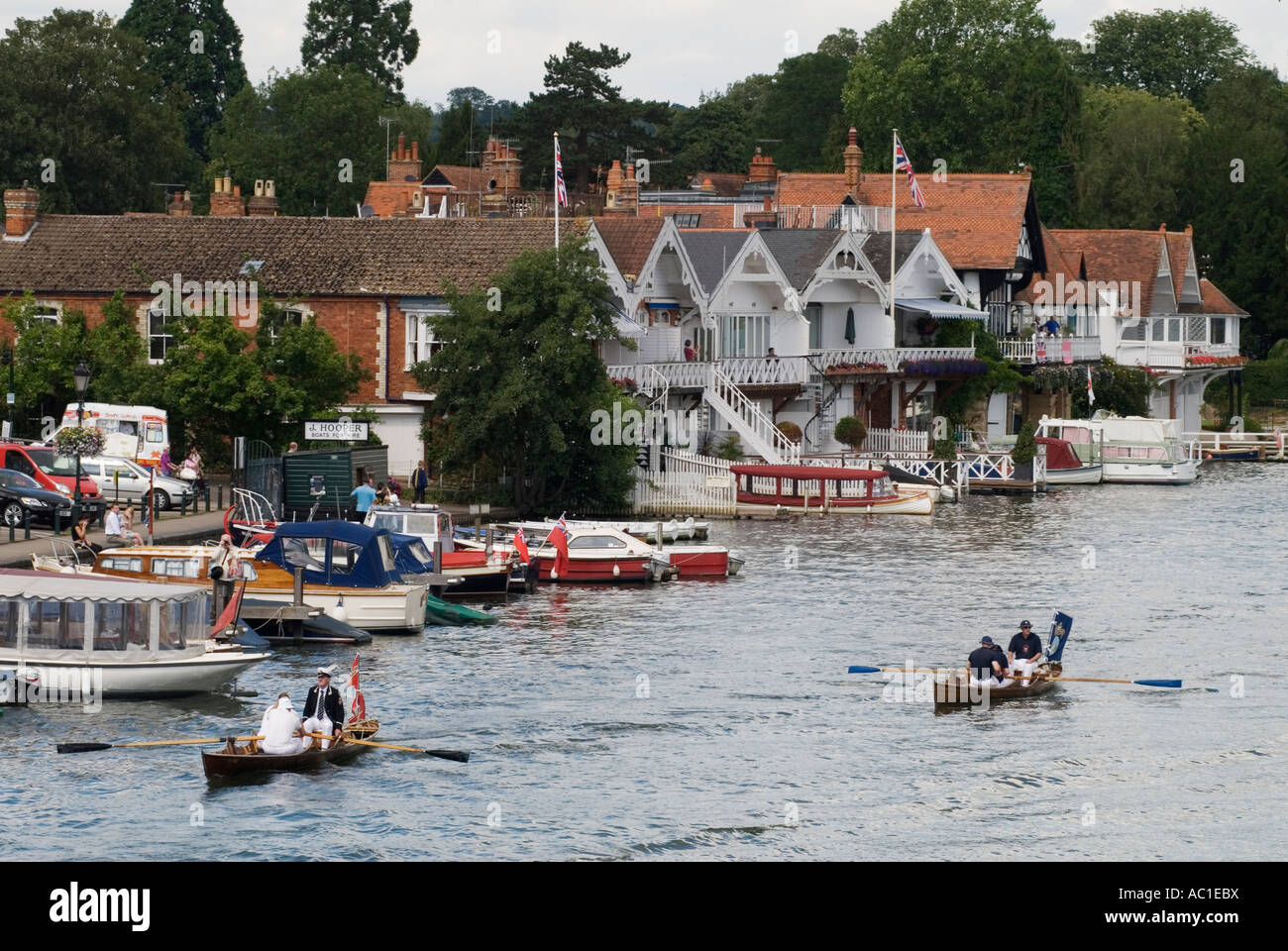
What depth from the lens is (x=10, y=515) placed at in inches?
1838

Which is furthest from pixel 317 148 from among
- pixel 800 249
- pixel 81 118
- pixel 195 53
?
pixel 800 249

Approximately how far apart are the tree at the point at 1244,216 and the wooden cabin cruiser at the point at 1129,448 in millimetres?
32010

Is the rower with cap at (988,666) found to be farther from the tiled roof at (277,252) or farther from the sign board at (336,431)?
the tiled roof at (277,252)

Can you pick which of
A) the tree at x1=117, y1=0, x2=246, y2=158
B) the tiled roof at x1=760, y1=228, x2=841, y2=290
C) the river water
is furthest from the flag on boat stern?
the tree at x1=117, y1=0, x2=246, y2=158

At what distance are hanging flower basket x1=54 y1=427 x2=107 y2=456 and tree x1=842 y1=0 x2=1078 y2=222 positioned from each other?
233 ft

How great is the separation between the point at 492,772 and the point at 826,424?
46825 mm

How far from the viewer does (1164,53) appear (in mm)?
145500

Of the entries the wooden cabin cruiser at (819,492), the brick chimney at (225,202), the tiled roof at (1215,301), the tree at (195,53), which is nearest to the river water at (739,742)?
the wooden cabin cruiser at (819,492)

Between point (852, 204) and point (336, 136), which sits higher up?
point (336, 136)

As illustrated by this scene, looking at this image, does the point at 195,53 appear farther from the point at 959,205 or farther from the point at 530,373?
the point at 530,373

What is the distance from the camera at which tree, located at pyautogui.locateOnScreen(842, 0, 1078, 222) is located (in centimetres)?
11275

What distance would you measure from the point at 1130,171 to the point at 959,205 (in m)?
28.4
